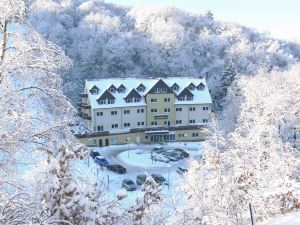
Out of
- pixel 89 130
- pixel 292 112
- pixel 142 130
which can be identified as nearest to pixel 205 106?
pixel 142 130

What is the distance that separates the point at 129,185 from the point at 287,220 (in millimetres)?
Answer: 18244

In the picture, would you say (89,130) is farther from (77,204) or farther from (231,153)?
(77,204)

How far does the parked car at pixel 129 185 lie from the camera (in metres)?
29.5

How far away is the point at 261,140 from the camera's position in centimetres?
2497

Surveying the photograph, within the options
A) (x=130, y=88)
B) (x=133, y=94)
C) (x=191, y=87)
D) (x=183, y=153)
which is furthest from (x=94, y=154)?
(x=191, y=87)

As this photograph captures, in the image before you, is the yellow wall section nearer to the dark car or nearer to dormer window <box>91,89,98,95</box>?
dormer window <box>91,89,98,95</box>

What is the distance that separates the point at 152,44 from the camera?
72562 mm

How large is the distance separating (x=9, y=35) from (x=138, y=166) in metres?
30.3

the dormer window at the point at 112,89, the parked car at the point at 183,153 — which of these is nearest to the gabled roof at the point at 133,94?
the dormer window at the point at 112,89

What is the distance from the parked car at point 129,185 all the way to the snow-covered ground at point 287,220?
1698 centimetres

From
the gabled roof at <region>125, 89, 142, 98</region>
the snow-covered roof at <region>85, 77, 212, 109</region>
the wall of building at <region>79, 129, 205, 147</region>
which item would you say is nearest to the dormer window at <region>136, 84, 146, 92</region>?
the snow-covered roof at <region>85, 77, 212, 109</region>

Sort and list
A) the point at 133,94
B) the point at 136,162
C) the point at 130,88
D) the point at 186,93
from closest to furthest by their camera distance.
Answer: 1. the point at 136,162
2. the point at 133,94
3. the point at 130,88
4. the point at 186,93

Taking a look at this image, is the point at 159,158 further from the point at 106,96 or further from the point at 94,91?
the point at 94,91

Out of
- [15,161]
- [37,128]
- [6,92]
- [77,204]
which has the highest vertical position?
[6,92]
